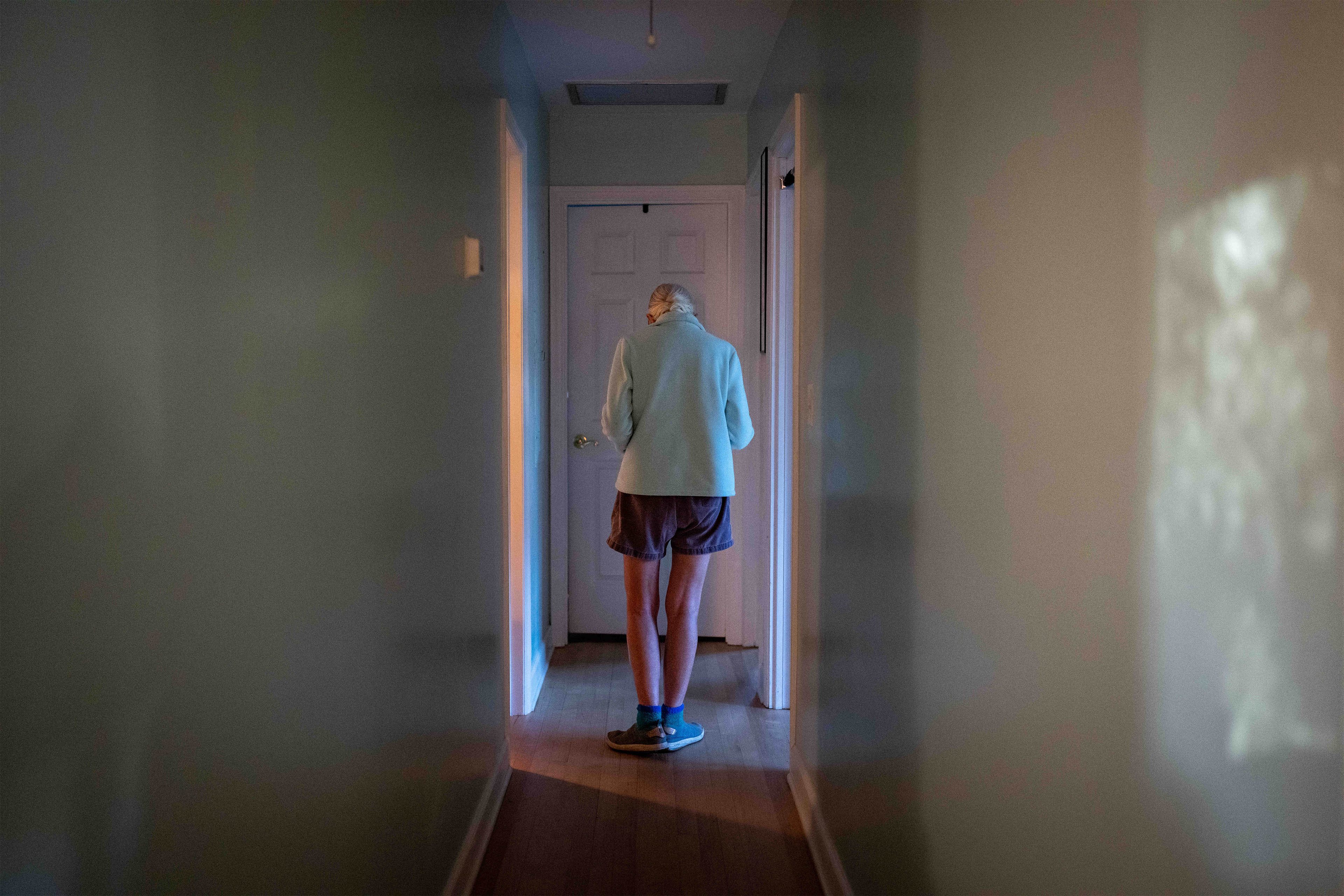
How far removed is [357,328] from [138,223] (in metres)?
0.60

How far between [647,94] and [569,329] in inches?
41.7

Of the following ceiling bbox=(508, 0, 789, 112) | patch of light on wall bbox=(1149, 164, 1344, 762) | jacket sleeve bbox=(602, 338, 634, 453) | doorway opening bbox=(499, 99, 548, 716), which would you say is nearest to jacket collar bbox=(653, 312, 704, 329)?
jacket sleeve bbox=(602, 338, 634, 453)

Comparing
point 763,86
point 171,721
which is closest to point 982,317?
point 171,721

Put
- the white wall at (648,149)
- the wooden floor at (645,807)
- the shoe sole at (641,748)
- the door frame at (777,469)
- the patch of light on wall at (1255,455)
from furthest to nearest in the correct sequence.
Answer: the white wall at (648,149) < the door frame at (777,469) < the shoe sole at (641,748) < the wooden floor at (645,807) < the patch of light on wall at (1255,455)

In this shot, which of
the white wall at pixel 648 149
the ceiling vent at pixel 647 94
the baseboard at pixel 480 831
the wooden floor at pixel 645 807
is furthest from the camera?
the white wall at pixel 648 149

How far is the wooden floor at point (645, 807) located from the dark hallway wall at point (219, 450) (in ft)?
1.83

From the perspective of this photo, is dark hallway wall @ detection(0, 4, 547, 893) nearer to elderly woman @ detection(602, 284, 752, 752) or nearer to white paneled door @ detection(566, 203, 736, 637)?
elderly woman @ detection(602, 284, 752, 752)

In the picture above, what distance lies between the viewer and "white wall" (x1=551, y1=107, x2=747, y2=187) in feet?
13.2

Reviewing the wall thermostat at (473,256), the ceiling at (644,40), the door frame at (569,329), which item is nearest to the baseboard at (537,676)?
the door frame at (569,329)

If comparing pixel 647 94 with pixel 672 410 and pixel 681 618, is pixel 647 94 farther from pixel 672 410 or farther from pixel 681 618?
pixel 681 618

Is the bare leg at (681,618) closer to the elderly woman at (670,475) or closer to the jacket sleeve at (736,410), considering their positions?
the elderly woman at (670,475)

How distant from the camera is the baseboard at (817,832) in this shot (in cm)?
201

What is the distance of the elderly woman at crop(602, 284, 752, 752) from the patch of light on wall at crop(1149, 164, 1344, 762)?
2.10 metres

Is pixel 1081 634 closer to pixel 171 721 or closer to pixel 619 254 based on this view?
pixel 171 721
